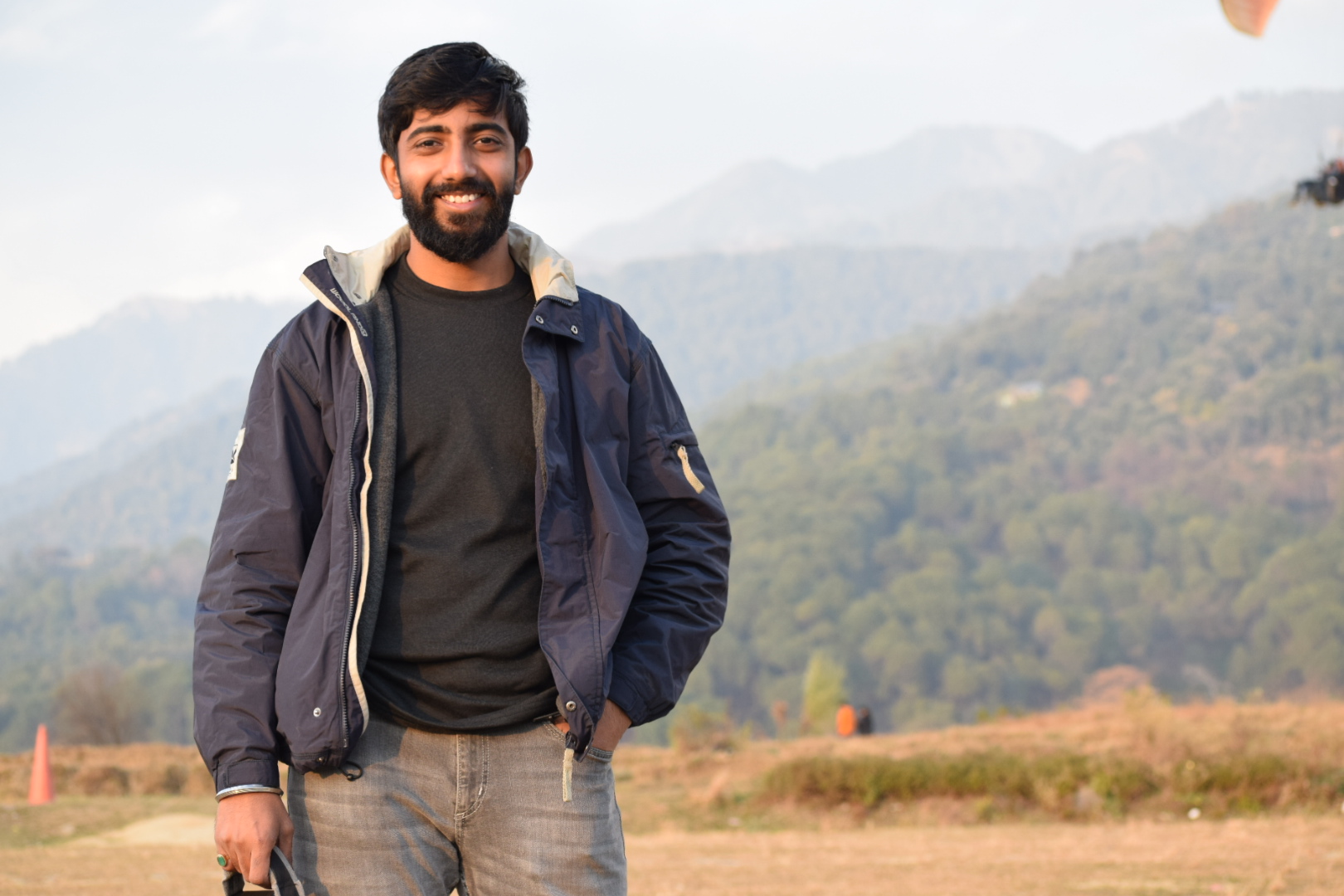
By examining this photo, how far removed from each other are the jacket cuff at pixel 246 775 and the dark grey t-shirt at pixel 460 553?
18 centimetres

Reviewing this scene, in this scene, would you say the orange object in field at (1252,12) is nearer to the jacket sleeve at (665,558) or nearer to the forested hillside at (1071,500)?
the jacket sleeve at (665,558)

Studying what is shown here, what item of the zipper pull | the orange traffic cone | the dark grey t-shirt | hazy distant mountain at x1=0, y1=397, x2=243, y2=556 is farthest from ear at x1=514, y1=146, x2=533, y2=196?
hazy distant mountain at x1=0, y1=397, x2=243, y2=556

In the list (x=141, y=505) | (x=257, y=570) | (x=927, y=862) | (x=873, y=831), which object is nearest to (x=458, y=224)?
(x=257, y=570)

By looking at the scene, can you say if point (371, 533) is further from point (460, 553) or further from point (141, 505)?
point (141, 505)

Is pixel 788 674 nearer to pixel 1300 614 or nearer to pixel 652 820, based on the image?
pixel 1300 614

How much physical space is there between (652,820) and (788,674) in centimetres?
6308

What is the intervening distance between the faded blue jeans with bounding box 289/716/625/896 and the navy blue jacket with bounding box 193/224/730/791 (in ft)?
0.23

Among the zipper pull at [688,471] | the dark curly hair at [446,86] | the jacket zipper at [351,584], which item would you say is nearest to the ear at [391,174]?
the dark curly hair at [446,86]

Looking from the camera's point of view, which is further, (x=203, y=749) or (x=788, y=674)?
(x=788, y=674)

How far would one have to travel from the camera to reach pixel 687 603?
203cm

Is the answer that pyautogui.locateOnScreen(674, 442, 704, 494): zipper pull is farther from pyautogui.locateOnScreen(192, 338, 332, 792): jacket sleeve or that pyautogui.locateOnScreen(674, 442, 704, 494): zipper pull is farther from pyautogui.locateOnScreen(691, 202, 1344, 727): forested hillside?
pyautogui.locateOnScreen(691, 202, 1344, 727): forested hillside

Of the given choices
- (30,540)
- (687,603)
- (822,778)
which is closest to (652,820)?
(822,778)

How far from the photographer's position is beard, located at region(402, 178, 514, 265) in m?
2.02

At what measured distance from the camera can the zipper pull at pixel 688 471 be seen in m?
2.06
